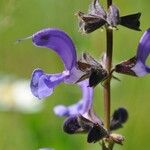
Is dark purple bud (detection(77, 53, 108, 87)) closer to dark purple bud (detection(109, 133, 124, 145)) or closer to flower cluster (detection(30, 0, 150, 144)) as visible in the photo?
flower cluster (detection(30, 0, 150, 144))

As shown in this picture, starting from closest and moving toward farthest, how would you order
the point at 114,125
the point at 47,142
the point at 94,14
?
the point at 94,14
the point at 114,125
the point at 47,142

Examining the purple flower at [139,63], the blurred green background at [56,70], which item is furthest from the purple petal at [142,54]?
the blurred green background at [56,70]

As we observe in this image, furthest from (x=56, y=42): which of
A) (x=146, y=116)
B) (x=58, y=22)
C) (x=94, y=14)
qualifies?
(x=58, y=22)

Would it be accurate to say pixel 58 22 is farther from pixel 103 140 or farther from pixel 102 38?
pixel 103 140

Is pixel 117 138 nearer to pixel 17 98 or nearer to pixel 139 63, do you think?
pixel 139 63

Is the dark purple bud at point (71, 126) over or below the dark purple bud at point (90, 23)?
below

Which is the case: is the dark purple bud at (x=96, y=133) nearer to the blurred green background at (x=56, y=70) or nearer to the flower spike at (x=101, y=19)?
the flower spike at (x=101, y=19)

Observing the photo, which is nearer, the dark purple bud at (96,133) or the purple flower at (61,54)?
the purple flower at (61,54)
